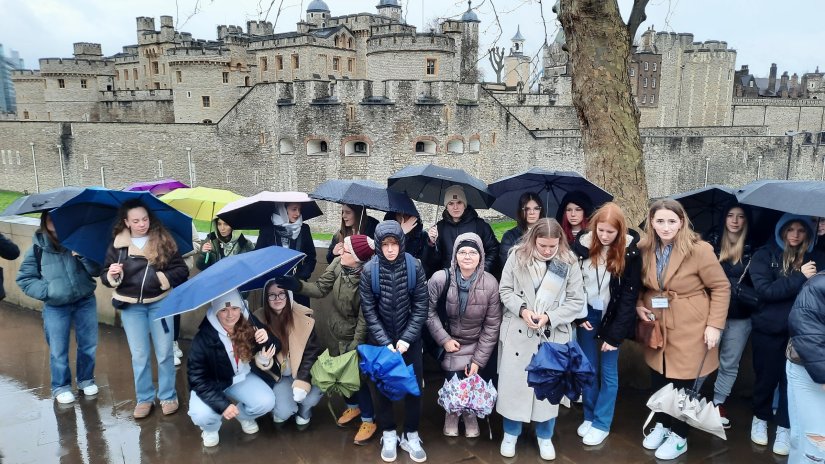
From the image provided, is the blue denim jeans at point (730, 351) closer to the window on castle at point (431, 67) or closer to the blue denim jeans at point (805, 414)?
the blue denim jeans at point (805, 414)

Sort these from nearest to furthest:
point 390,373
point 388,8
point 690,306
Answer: point 390,373 → point 690,306 → point 388,8

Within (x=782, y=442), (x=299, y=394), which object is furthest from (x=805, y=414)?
(x=299, y=394)

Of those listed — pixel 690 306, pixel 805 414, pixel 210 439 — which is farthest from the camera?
pixel 210 439

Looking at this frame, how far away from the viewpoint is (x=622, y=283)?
310 centimetres

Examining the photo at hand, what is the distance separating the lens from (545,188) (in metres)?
3.76

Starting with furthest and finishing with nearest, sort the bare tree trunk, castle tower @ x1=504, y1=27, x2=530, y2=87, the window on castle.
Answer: castle tower @ x1=504, y1=27, x2=530, y2=87 → the window on castle → the bare tree trunk

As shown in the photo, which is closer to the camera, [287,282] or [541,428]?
[541,428]

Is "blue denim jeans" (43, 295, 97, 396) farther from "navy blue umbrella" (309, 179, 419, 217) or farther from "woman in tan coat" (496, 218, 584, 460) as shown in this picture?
"woman in tan coat" (496, 218, 584, 460)

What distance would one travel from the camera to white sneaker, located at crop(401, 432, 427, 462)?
2.98 meters

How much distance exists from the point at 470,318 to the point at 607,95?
2.32 metres

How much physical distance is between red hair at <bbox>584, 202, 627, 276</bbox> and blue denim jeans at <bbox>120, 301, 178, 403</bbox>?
100 inches

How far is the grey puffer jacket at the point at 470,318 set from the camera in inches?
122

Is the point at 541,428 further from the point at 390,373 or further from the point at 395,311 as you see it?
the point at 395,311

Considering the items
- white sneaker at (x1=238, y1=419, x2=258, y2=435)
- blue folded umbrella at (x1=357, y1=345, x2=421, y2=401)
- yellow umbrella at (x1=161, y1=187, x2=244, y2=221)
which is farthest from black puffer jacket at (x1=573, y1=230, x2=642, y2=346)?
yellow umbrella at (x1=161, y1=187, x2=244, y2=221)
